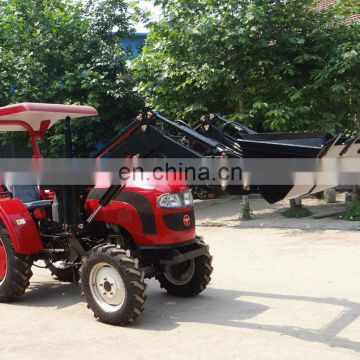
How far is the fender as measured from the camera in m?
5.80

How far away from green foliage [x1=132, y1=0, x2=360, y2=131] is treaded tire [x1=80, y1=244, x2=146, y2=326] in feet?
22.3

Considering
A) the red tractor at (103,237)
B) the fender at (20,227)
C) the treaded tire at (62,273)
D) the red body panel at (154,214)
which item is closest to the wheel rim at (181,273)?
the red tractor at (103,237)

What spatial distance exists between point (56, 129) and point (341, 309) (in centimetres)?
1023

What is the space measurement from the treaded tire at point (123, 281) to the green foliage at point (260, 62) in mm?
6807

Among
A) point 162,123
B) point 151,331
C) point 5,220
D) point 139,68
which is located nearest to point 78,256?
point 5,220

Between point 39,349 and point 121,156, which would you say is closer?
point 39,349

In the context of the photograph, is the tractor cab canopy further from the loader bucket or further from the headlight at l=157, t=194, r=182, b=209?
the loader bucket

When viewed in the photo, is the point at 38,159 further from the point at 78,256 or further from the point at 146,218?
the point at 146,218

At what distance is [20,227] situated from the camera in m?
5.87

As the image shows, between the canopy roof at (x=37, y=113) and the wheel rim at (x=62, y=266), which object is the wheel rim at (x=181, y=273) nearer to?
the wheel rim at (x=62, y=266)

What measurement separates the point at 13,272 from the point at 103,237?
A: 1026 mm

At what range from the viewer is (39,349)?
15.1ft

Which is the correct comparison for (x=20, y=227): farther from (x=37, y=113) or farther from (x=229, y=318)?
(x=229, y=318)

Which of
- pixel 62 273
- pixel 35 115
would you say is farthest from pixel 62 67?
pixel 35 115
